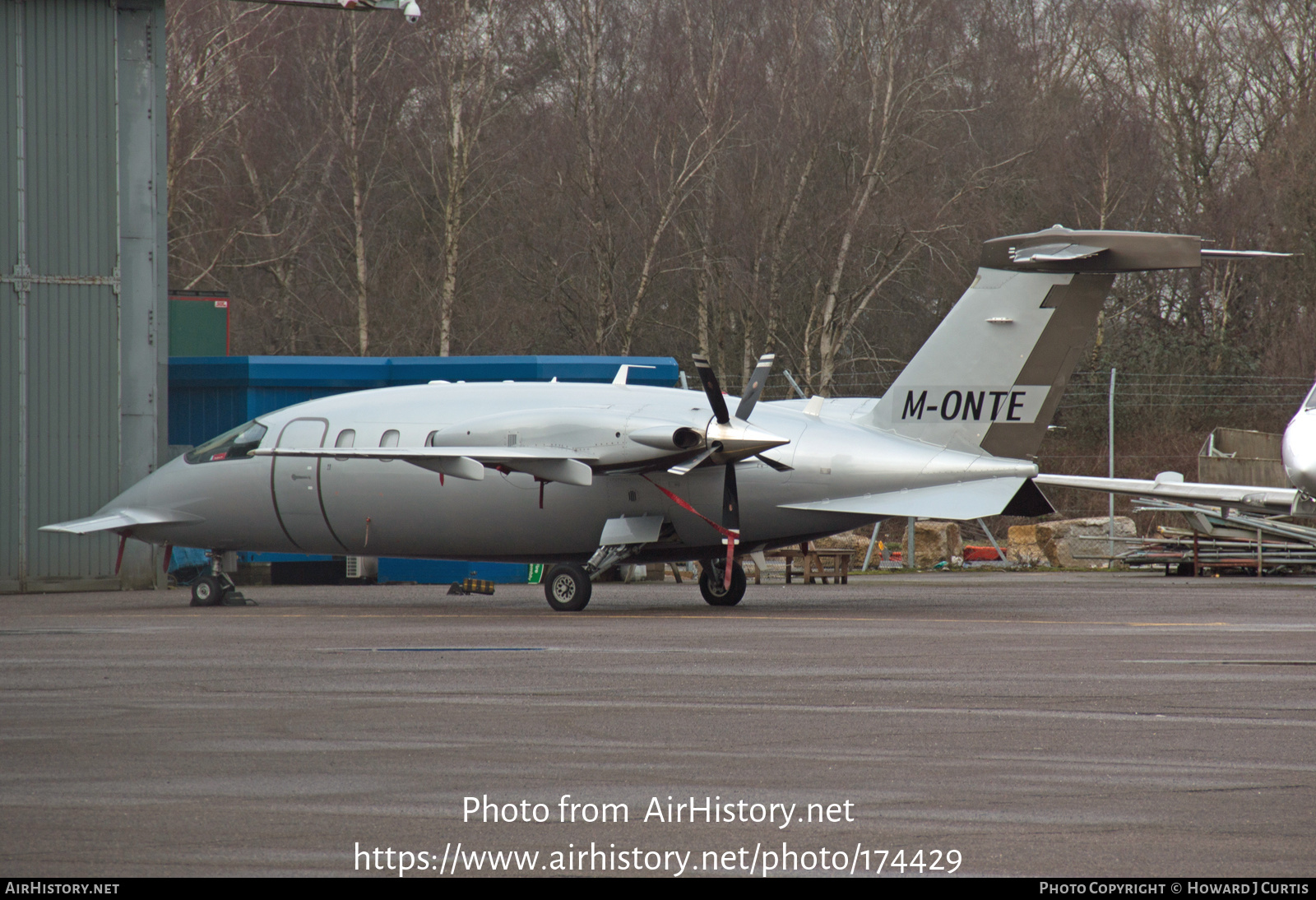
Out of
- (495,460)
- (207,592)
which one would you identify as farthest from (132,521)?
(495,460)

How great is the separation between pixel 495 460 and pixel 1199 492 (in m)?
11.5

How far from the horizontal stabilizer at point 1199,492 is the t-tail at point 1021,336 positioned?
471 cm

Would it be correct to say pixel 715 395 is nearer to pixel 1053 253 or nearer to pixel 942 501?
pixel 942 501

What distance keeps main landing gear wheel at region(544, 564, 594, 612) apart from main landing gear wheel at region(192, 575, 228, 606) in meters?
4.98

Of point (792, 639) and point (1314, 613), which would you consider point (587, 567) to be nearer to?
point (792, 639)

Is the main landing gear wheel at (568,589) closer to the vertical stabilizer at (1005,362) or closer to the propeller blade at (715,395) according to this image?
the propeller blade at (715,395)

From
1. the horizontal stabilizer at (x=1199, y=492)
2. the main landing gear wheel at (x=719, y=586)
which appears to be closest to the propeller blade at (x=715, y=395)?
the main landing gear wheel at (x=719, y=586)

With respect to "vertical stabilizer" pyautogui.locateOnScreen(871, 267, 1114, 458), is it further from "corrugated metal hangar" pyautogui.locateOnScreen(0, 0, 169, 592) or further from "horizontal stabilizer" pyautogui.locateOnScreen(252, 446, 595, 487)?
"corrugated metal hangar" pyautogui.locateOnScreen(0, 0, 169, 592)

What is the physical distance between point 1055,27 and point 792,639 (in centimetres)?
4111

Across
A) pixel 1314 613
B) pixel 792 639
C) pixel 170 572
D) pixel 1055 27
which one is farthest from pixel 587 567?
pixel 1055 27

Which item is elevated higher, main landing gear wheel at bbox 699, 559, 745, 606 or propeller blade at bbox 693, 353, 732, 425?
propeller blade at bbox 693, 353, 732, 425

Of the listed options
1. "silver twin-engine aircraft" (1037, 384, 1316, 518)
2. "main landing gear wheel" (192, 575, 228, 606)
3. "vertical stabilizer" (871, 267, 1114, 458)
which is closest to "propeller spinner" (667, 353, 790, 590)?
"vertical stabilizer" (871, 267, 1114, 458)

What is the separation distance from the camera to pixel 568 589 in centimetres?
2025

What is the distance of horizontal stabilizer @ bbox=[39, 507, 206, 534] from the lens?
2258 cm
